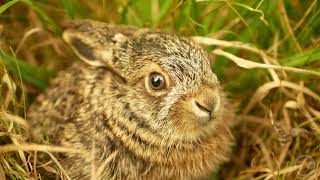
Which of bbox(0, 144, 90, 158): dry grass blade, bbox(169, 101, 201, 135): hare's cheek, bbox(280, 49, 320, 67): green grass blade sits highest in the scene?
bbox(280, 49, 320, 67): green grass blade

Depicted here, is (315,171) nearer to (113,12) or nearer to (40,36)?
(113,12)

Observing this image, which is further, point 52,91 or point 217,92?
point 52,91

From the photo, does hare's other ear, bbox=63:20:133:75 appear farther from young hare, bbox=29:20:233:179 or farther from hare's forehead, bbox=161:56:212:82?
hare's forehead, bbox=161:56:212:82

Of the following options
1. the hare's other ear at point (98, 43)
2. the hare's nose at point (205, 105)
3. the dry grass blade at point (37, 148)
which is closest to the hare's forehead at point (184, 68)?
the hare's nose at point (205, 105)

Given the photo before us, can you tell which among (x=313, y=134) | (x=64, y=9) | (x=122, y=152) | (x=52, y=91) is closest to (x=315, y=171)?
(x=313, y=134)

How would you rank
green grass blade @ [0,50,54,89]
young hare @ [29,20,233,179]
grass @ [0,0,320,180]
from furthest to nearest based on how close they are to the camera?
green grass blade @ [0,50,54,89] < grass @ [0,0,320,180] < young hare @ [29,20,233,179]

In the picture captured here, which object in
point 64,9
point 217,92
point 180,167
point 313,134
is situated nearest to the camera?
point 217,92

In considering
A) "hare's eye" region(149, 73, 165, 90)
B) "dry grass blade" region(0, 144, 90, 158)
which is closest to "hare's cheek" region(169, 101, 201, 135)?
"hare's eye" region(149, 73, 165, 90)
